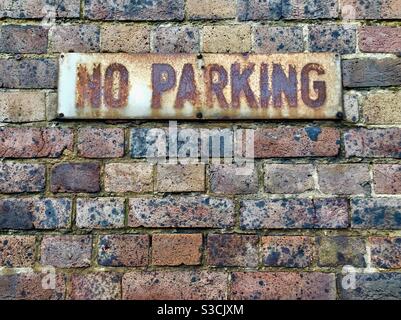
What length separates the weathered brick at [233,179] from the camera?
1.50 metres

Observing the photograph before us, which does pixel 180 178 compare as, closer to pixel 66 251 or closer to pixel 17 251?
pixel 66 251

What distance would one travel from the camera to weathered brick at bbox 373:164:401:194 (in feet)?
4.90

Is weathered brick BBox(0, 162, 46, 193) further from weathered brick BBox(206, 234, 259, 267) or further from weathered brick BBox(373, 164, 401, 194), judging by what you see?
weathered brick BBox(373, 164, 401, 194)

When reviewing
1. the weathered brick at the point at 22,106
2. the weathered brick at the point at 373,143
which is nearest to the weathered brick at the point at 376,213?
the weathered brick at the point at 373,143

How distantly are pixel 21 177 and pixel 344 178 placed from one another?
2.86 ft

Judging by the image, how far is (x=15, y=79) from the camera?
1.55 meters

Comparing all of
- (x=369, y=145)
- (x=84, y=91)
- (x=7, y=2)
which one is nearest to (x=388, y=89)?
(x=369, y=145)

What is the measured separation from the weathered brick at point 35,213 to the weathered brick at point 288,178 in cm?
54

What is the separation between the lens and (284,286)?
4.77 feet

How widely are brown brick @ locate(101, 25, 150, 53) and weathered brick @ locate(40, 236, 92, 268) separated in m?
0.53

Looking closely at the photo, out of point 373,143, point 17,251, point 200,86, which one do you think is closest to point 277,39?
point 200,86

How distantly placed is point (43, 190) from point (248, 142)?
57cm

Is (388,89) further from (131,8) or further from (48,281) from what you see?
(48,281)

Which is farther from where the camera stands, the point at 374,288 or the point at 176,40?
the point at 176,40
